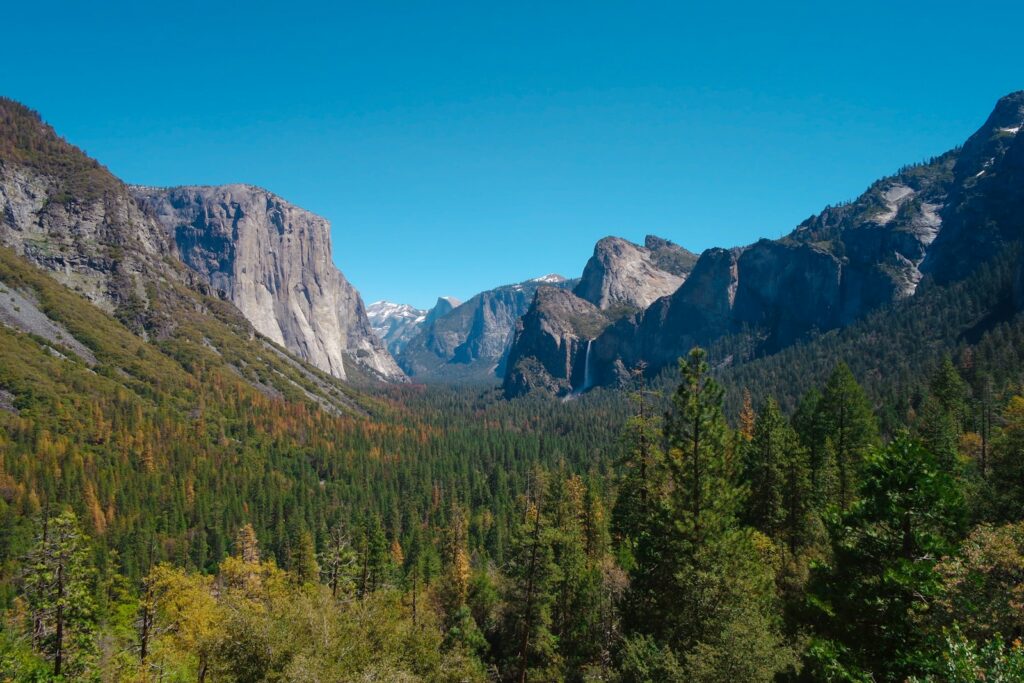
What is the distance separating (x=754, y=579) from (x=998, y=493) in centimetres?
1363

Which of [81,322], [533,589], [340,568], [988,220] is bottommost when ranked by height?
[340,568]

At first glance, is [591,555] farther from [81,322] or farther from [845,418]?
[81,322]

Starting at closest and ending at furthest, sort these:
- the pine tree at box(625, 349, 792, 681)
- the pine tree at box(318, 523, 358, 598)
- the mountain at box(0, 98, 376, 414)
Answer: the pine tree at box(625, 349, 792, 681) → the pine tree at box(318, 523, 358, 598) → the mountain at box(0, 98, 376, 414)

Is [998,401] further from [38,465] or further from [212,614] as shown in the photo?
[38,465]

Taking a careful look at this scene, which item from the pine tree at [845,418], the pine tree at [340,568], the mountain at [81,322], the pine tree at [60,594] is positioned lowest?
the pine tree at [340,568]

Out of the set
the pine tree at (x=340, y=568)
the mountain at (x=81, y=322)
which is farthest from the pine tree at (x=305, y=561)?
the mountain at (x=81, y=322)

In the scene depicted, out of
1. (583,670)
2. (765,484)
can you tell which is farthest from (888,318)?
(583,670)

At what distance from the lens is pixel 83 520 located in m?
80.4

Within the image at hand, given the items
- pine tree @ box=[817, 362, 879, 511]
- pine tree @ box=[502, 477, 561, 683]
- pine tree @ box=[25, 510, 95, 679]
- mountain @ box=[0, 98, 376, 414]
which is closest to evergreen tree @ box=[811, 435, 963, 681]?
pine tree @ box=[502, 477, 561, 683]

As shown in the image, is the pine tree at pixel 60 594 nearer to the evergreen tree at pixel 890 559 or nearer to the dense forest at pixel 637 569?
the dense forest at pixel 637 569

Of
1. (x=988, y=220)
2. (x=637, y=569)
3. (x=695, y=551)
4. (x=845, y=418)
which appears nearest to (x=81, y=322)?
(x=637, y=569)

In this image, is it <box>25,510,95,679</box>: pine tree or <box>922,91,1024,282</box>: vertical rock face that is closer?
<box>25,510,95,679</box>: pine tree

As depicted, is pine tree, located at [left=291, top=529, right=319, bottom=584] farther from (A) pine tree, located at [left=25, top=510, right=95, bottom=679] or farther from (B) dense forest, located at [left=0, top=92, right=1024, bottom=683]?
(A) pine tree, located at [left=25, top=510, right=95, bottom=679]

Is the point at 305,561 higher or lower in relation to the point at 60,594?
lower
